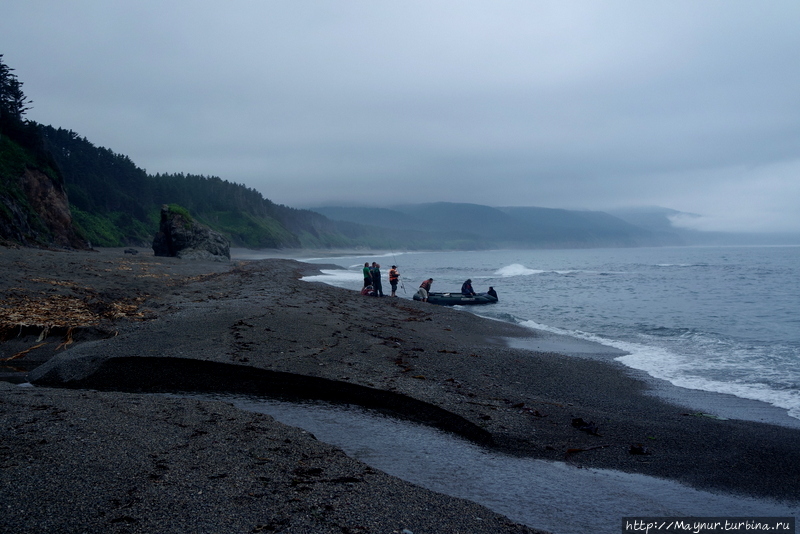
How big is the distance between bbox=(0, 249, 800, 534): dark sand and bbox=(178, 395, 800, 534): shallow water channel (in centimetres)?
32

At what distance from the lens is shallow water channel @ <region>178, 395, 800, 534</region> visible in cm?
475

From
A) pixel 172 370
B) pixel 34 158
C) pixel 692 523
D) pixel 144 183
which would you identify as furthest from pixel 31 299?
pixel 144 183

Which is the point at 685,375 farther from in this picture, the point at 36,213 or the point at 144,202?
the point at 144,202

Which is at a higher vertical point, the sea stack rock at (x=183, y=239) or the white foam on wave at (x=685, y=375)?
the sea stack rock at (x=183, y=239)

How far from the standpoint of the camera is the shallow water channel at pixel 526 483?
187 inches

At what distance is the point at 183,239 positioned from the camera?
42.2 metres

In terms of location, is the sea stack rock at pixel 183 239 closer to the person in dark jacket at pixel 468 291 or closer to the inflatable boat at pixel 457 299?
the inflatable boat at pixel 457 299

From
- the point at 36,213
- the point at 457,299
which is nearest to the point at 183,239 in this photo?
the point at 36,213

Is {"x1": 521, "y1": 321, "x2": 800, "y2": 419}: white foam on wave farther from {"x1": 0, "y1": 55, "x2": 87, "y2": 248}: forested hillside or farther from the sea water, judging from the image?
{"x1": 0, "y1": 55, "x2": 87, "y2": 248}: forested hillside

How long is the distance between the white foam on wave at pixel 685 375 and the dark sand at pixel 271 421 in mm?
989

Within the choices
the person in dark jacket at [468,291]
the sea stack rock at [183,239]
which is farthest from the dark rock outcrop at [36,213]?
the person in dark jacket at [468,291]

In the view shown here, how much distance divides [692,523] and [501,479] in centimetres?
177

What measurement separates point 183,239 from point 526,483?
42.0m

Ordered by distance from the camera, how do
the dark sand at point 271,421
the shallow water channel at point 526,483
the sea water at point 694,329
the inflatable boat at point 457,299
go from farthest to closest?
the inflatable boat at point 457,299
the sea water at point 694,329
the shallow water channel at point 526,483
the dark sand at point 271,421
